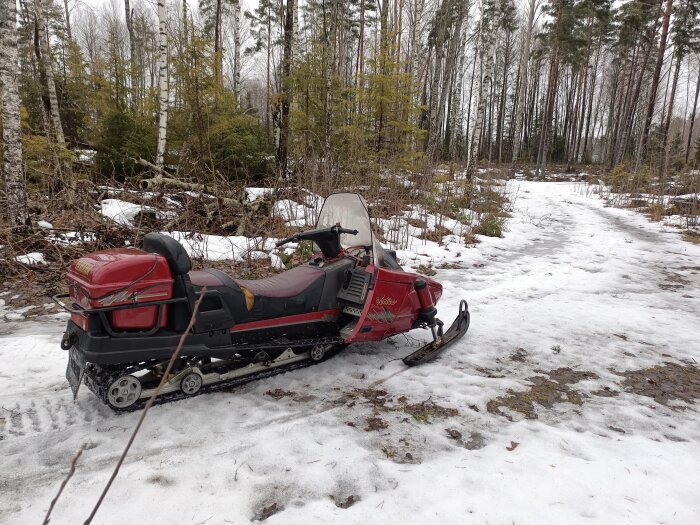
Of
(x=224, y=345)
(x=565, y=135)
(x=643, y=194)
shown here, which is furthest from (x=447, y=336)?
(x=565, y=135)

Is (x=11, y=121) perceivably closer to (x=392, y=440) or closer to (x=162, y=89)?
(x=162, y=89)

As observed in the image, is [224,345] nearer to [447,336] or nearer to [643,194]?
[447,336]

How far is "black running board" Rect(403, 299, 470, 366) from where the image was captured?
3.61 m

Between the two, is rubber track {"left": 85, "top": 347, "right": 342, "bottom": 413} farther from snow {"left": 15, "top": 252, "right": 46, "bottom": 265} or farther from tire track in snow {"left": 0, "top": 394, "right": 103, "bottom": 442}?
snow {"left": 15, "top": 252, "right": 46, "bottom": 265}

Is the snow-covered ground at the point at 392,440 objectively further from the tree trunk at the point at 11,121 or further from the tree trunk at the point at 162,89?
the tree trunk at the point at 162,89

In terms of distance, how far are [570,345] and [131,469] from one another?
3796mm

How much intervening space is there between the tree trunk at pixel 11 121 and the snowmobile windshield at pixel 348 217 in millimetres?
4545

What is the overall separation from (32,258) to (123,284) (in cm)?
414

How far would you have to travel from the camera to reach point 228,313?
9.37 feet

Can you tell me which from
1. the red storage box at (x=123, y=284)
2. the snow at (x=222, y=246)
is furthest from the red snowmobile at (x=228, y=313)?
the snow at (x=222, y=246)

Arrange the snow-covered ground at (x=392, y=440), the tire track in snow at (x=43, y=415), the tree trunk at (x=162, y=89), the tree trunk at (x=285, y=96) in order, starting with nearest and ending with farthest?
the snow-covered ground at (x=392, y=440)
the tire track in snow at (x=43, y=415)
the tree trunk at (x=162, y=89)
the tree trunk at (x=285, y=96)

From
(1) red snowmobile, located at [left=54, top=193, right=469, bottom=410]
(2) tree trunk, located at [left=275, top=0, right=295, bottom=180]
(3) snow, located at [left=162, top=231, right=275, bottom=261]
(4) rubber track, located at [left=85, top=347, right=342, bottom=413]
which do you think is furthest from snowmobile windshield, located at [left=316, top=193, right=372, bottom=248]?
(2) tree trunk, located at [left=275, top=0, right=295, bottom=180]

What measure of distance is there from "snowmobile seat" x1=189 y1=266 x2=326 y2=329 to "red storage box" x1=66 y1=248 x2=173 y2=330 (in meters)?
0.25

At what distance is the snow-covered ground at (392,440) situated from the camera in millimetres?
1966
